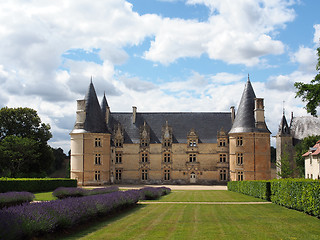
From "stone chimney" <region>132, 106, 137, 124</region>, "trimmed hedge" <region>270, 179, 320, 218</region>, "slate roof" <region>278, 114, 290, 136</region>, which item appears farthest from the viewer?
"slate roof" <region>278, 114, 290, 136</region>

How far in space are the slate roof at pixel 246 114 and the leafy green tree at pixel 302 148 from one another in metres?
5.54

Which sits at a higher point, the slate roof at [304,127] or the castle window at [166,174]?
the slate roof at [304,127]

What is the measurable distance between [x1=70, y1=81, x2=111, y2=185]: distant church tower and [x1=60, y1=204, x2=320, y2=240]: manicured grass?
27.0m

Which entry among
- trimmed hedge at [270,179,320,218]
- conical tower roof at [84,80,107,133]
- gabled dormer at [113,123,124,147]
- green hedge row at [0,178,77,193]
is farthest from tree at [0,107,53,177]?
trimmed hedge at [270,179,320,218]

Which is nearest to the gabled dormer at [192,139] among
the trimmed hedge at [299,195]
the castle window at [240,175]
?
the castle window at [240,175]

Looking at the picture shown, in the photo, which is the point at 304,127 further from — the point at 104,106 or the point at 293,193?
the point at 293,193

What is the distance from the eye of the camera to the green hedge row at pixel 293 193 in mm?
13070

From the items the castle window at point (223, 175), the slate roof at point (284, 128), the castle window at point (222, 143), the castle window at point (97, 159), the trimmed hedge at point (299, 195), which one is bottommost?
the castle window at point (223, 175)

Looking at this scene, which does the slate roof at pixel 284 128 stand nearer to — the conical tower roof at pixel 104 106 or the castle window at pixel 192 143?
the castle window at pixel 192 143

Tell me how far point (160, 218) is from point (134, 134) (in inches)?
1287

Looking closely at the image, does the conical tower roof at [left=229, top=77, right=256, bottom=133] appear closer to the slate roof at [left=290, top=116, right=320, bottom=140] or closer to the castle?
the castle

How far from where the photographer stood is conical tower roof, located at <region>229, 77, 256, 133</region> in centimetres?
4000

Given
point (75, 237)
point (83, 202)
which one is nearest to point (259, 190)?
point (83, 202)

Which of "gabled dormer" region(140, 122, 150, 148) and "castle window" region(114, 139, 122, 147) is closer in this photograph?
"castle window" region(114, 139, 122, 147)
